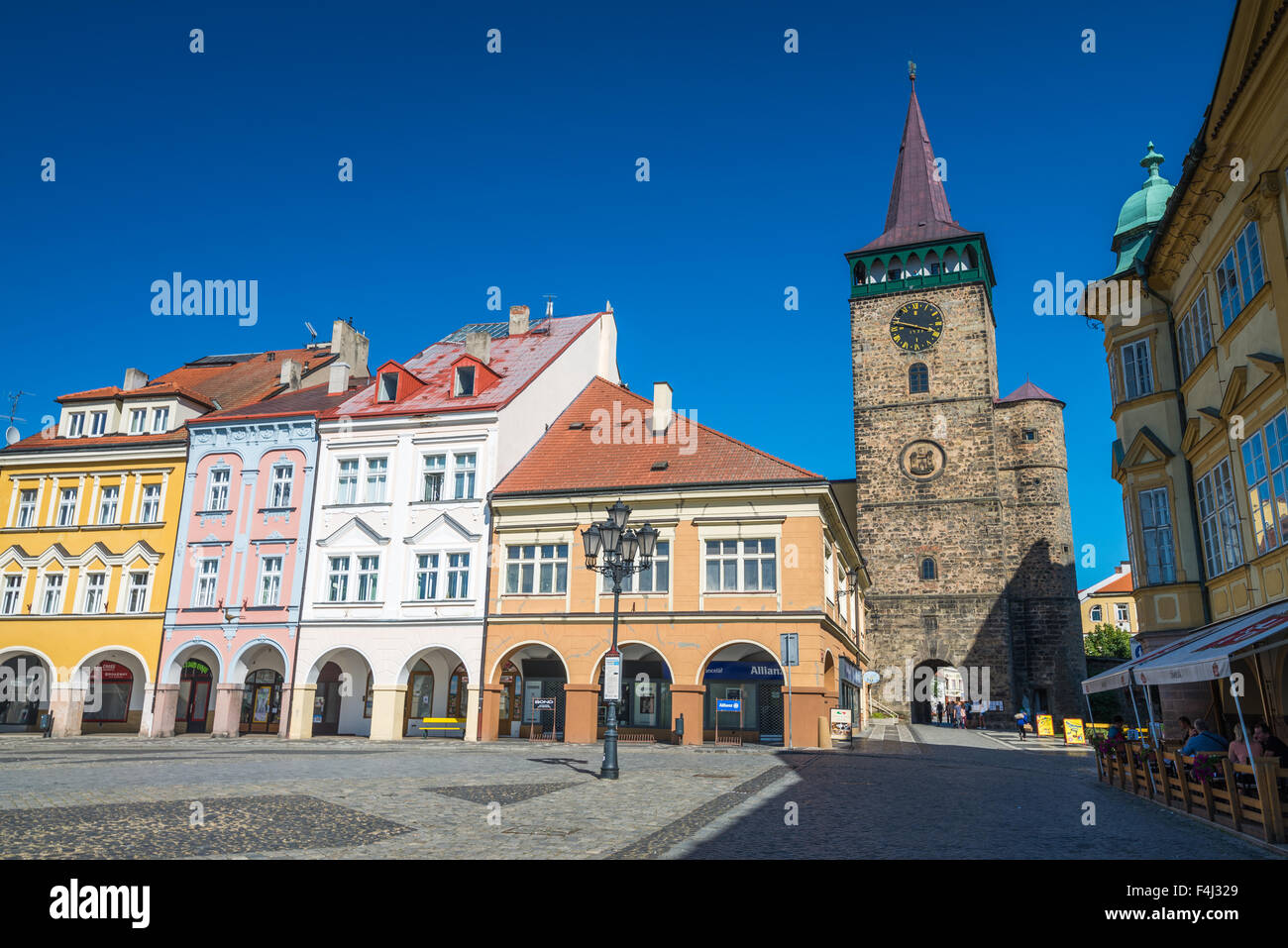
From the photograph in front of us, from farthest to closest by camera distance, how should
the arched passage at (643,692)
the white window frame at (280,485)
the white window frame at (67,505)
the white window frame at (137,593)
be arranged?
the white window frame at (67,505) < the white window frame at (137,593) < the white window frame at (280,485) < the arched passage at (643,692)

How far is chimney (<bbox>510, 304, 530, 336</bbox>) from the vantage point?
4009cm

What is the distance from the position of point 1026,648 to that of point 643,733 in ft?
86.0

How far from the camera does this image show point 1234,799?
1102 centimetres

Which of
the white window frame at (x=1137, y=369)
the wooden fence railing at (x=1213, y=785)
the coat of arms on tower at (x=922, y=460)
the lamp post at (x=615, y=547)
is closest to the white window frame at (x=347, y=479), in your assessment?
the lamp post at (x=615, y=547)

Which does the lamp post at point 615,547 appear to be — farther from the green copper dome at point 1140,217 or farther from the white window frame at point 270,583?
the white window frame at point 270,583

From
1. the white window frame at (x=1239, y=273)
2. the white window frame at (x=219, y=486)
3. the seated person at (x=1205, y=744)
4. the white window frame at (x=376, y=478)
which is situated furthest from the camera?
the white window frame at (x=219, y=486)

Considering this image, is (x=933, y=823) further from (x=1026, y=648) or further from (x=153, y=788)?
(x=1026, y=648)

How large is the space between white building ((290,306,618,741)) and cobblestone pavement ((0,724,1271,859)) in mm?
8887

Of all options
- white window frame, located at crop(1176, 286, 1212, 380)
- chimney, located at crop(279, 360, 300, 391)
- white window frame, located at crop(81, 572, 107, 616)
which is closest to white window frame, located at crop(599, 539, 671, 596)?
white window frame, located at crop(1176, 286, 1212, 380)

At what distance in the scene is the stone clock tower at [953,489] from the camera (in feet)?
152

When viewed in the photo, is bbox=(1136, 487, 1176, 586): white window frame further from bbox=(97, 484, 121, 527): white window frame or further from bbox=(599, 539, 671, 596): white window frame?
bbox=(97, 484, 121, 527): white window frame

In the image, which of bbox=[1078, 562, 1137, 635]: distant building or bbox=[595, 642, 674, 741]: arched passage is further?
bbox=[1078, 562, 1137, 635]: distant building

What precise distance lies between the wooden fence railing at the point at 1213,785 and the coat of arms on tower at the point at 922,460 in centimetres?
3249
